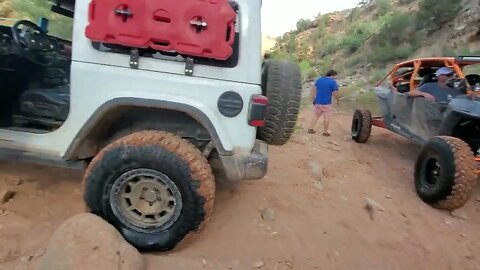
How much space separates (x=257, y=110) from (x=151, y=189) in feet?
3.13

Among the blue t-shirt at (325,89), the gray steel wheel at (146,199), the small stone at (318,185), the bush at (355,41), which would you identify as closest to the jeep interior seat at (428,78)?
the blue t-shirt at (325,89)

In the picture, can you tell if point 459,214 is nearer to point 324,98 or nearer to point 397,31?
point 324,98

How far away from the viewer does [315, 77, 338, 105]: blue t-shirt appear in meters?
8.42

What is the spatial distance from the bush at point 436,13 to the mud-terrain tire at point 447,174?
12.3 meters

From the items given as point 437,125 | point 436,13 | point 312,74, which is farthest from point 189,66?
point 312,74

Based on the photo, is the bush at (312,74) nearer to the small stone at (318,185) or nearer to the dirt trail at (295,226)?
the dirt trail at (295,226)

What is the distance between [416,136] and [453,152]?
169 centimetres

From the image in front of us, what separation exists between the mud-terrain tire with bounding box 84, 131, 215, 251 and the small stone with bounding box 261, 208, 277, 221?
0.95 m

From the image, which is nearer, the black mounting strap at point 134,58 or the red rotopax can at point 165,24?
the red rotopax can at point 165,24

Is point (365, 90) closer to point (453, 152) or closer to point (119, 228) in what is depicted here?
point (453, 152)

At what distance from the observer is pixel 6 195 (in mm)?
3736

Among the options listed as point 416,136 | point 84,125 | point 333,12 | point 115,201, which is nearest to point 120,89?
point 84,125

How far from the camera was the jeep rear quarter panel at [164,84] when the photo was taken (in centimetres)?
307

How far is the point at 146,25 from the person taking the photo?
9.70ft
